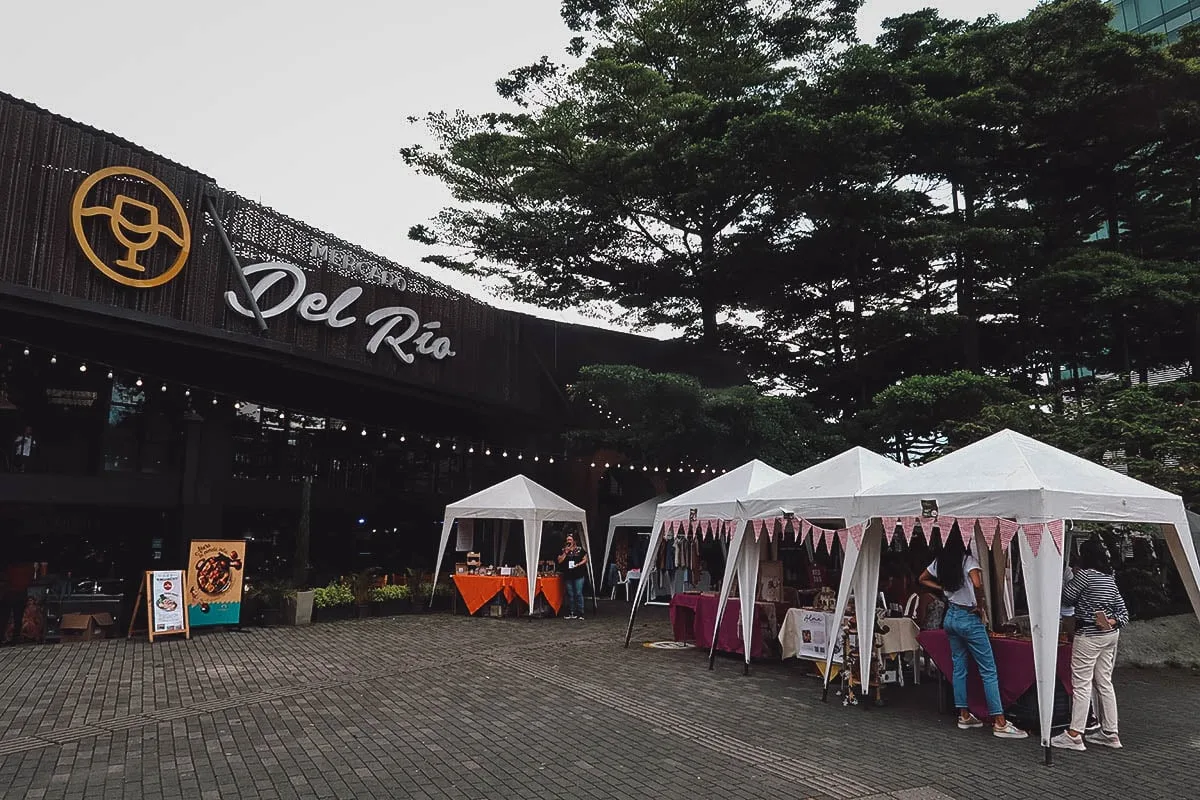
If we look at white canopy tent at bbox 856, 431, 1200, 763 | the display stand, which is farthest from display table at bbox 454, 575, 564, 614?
white canopy tent at bbox 856, 431, 1200, 763

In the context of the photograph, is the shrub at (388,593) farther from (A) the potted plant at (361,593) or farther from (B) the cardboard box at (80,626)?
(B) the cardboard box at (80,626)

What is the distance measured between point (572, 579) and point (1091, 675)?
10.6m

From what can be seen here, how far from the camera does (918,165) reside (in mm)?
21141

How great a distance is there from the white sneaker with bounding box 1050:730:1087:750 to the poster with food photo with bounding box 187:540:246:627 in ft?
38.4

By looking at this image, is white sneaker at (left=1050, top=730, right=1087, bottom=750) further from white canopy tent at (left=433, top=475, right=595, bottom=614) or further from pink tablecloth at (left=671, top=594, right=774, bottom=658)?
white canopy tent at (left=433, top=475, right=595, bottom=614)

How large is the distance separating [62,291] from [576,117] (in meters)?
14.4

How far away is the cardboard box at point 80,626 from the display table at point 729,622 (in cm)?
909

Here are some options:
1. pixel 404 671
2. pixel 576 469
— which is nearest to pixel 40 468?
pixel 404 671

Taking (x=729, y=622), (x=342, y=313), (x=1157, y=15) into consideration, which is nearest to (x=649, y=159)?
(x=342, y=313)

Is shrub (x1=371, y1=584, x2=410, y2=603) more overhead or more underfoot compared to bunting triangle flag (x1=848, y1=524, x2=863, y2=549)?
more underfoot

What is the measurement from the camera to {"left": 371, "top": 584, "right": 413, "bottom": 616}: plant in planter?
15500mm

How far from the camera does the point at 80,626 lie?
11.5 metres

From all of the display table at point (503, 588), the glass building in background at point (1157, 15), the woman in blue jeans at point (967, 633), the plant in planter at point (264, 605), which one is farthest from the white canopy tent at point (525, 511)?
the glass building in background at point (1157, 15)

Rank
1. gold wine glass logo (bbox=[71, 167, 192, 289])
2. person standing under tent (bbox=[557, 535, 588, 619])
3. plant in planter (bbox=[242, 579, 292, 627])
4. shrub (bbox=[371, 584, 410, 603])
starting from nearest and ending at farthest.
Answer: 1. gold wine glass logo (bbox=[71, 167, 192, 289])
2. plant in planter (bbox=[242, 579, 292, 627])
3. shrub (bbox=[371, 584, 410, 603])
4. person standing under tent (bbox=[557, 535, 588, 619])
